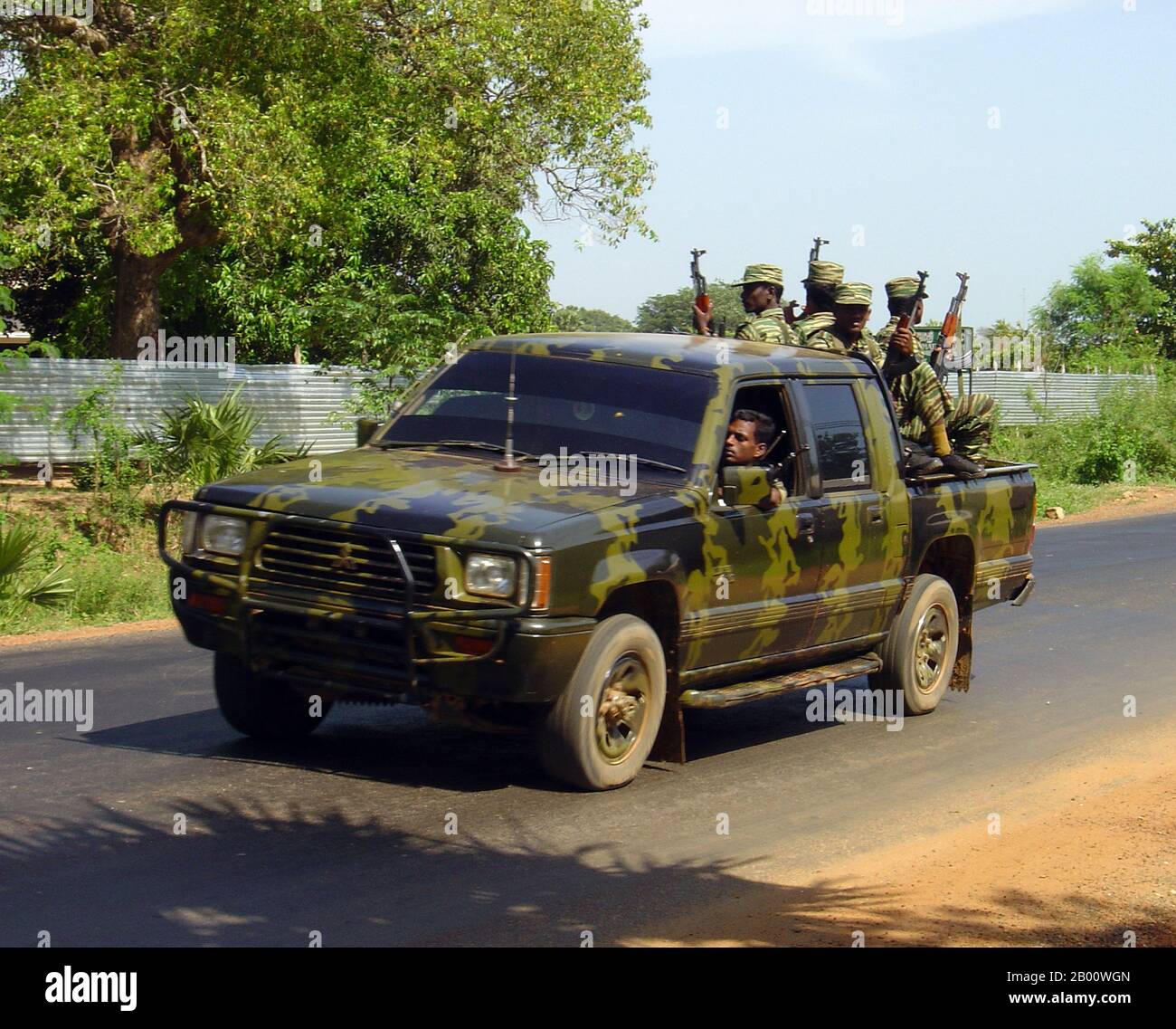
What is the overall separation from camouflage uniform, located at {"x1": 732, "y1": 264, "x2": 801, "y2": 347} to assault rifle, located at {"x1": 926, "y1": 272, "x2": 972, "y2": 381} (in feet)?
7.08

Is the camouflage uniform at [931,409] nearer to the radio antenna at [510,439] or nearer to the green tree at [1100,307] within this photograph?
the radio antenna at [510,439]

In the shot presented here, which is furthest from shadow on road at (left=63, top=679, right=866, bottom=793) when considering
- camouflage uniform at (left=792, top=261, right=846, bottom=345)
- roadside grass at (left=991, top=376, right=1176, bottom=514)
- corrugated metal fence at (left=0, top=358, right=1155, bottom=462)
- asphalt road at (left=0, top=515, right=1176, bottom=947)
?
roadside grass at (left=991, top=376, right=1176, bottom=514)

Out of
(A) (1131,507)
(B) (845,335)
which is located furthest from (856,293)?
(A) (1131,507)

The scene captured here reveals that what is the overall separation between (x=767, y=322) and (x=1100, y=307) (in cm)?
4709

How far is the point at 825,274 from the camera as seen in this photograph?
35.7ft

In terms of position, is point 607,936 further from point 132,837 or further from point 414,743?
point 414,743

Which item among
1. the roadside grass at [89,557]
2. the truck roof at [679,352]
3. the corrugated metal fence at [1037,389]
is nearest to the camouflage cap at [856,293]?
the truck roof at [679,352]

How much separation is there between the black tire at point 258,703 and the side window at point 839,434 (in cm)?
289

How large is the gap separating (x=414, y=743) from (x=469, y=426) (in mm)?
1594

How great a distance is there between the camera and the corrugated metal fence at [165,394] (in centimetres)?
2234

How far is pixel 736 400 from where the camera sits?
8.22 m

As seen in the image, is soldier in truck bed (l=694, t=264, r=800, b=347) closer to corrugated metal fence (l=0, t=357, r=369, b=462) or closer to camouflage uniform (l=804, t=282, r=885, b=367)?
camouflage uniform (l=804, t=282, r=885, b=367)

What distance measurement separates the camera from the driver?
8062 millimetres

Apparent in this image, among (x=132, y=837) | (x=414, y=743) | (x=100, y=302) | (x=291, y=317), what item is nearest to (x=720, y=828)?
(x=414, y=743)
